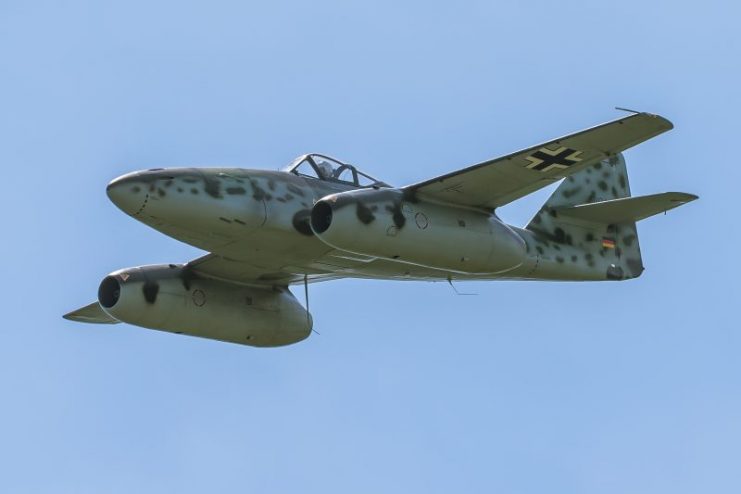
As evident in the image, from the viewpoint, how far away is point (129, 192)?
2934cm

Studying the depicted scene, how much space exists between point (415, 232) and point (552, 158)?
2.80 m

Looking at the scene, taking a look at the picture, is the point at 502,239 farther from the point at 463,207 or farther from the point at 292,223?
the point at 292,223

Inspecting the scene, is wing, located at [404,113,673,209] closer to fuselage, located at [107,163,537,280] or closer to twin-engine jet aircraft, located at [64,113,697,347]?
twin-engine jet aircraft, located at [64,113,697,347]

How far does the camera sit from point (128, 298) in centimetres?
3350

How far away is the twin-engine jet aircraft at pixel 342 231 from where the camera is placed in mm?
29391

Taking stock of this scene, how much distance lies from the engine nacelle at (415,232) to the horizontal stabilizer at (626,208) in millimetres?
3336

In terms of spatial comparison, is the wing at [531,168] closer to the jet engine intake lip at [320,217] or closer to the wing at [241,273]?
the jet engine intake lip at [320,217]

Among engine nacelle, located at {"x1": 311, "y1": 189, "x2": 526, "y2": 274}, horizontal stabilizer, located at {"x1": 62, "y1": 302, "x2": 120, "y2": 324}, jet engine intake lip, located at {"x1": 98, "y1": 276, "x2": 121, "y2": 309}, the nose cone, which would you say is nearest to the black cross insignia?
engine nacelle, located at {"x1": 311, "y1": 189, "x2": 526, "y2": 274}

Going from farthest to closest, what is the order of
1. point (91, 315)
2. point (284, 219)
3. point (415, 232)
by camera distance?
point (91, 315) → point (284, 219) → point (415, 232)

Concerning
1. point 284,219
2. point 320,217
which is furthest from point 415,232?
point 284,219

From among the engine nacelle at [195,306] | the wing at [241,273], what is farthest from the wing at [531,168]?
the engine nacelle at [195,306]

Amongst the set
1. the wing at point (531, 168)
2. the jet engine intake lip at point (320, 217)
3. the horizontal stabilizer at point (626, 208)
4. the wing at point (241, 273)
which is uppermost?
the wing at point (531, 168)

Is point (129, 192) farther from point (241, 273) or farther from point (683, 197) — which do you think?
point (683, 197)

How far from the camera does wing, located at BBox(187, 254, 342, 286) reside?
3372cm
